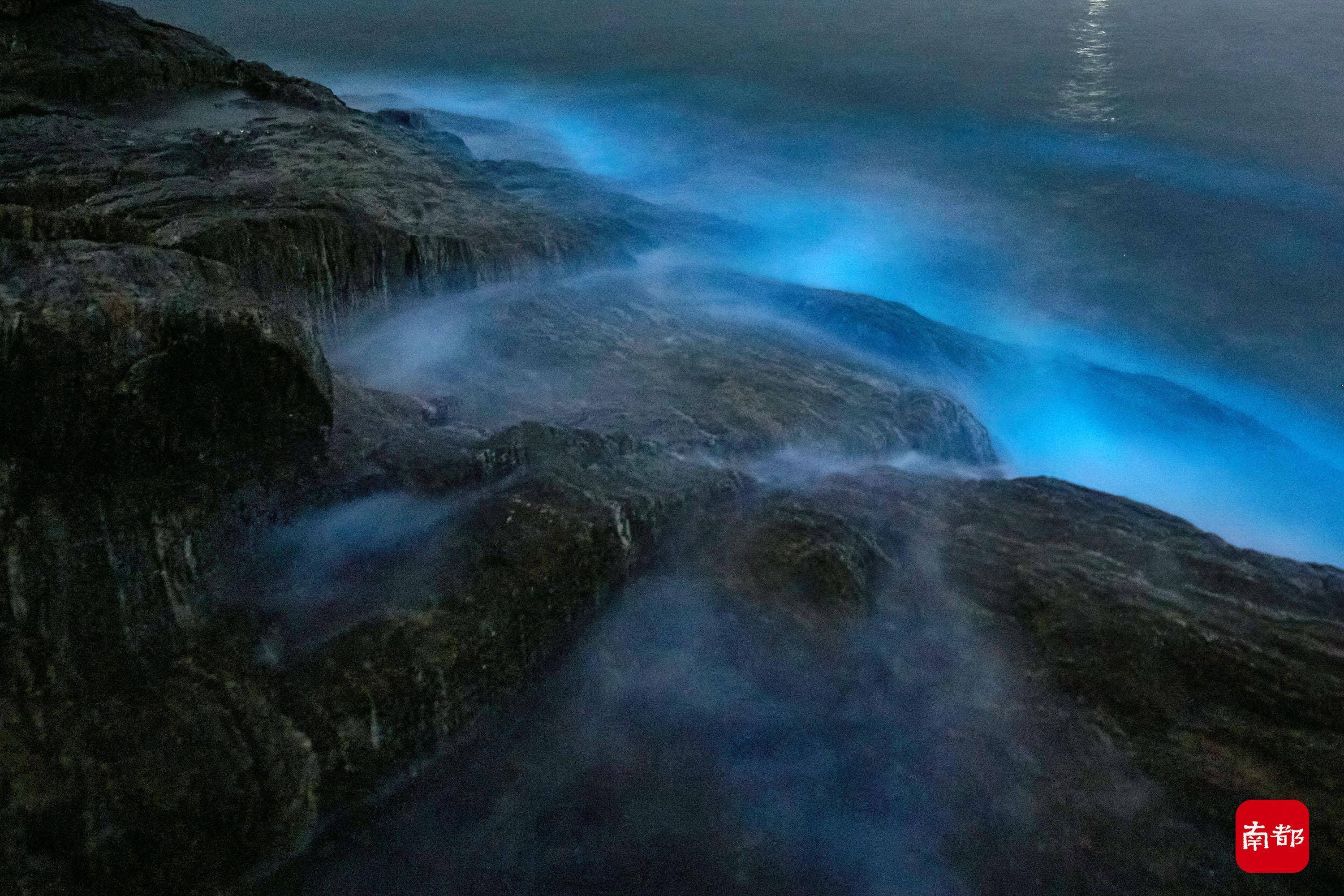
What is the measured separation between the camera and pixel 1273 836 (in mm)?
6238

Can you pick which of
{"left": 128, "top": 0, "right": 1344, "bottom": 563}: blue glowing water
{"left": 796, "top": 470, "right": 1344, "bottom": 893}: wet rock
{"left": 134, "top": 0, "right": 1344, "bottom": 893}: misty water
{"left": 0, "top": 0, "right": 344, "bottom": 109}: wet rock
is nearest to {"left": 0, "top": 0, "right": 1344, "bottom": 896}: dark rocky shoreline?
{"left": 796, "top": 470, "right": 1344, "bottom": 893}: wet rock

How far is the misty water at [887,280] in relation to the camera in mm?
6461

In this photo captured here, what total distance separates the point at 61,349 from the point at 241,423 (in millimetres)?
1332

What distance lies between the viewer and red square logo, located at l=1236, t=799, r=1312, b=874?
6070 millimetres

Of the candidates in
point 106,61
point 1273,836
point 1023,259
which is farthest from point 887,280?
point 106,61

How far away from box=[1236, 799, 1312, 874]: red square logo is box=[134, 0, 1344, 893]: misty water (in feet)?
2.40

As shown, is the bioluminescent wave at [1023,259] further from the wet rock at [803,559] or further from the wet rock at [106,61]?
the wet rock at [106,61]

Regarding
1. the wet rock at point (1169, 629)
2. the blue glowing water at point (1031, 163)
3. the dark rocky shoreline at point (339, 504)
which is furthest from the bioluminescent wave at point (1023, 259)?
the wet rock at point (1169, 629)

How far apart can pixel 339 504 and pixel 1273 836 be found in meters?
8.31

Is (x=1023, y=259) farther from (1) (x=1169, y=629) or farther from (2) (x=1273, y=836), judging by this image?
(2) (x=1273, y=836)

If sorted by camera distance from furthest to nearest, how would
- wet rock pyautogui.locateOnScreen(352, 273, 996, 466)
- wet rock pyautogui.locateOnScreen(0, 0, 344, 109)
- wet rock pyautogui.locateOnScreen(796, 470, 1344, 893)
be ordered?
wet rock pyautogui.locateOnScreen(0, 0, 344, 109), wet rock pyautogui.locateOnScreen(352, 273, 996, 466), wet rock pyautogui.locateOnScreen(796, 470, 1344, 893)

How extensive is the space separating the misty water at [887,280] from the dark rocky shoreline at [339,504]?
A: 1.82ft

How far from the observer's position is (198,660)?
6.02 metres

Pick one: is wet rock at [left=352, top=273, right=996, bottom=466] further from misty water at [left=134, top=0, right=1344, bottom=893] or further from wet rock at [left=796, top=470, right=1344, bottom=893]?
wet rock at [left=796, top=470, right=1344, bottom=893]
